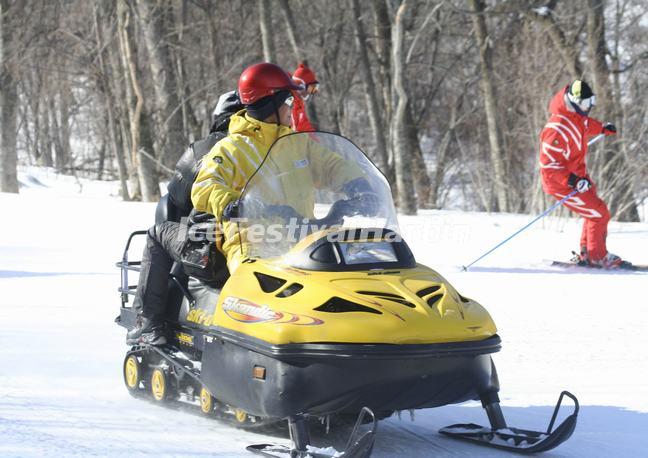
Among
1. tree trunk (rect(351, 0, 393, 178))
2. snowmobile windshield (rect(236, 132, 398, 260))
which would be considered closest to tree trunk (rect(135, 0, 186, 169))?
tree trunk (rect(351, 0, 393, 178))

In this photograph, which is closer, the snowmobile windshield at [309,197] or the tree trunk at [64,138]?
the snowmobile windshield at [309,197]

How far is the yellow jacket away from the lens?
15.1 feet

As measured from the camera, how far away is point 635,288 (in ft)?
30.7

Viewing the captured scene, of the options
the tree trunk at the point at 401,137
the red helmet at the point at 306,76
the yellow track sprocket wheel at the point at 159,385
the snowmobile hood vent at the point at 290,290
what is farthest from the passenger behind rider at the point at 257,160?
the tree trunk at the point at 401,137

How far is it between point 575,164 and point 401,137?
7052mm

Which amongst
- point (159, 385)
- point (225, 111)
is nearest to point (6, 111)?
point (225, 111)

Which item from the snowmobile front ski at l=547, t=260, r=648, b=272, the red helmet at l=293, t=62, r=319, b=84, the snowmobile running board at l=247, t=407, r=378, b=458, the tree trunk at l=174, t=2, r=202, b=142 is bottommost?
the snowmobile front ski at l=547, t=260, r=648, b=272

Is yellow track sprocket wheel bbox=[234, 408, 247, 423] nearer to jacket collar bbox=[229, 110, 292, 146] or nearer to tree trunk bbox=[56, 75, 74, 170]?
jacket collar bbox=[229, 110, 292, 146]

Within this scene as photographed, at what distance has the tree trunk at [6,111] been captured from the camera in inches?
913

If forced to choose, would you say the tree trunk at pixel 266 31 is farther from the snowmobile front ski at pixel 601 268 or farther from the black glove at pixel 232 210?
the black glove at pixel 232 210

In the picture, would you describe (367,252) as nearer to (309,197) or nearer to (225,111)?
(309,197)

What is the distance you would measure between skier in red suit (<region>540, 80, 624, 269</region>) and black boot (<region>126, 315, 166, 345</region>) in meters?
6.64

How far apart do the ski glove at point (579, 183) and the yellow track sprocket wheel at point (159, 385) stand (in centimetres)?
661

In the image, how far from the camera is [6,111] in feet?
76.8
